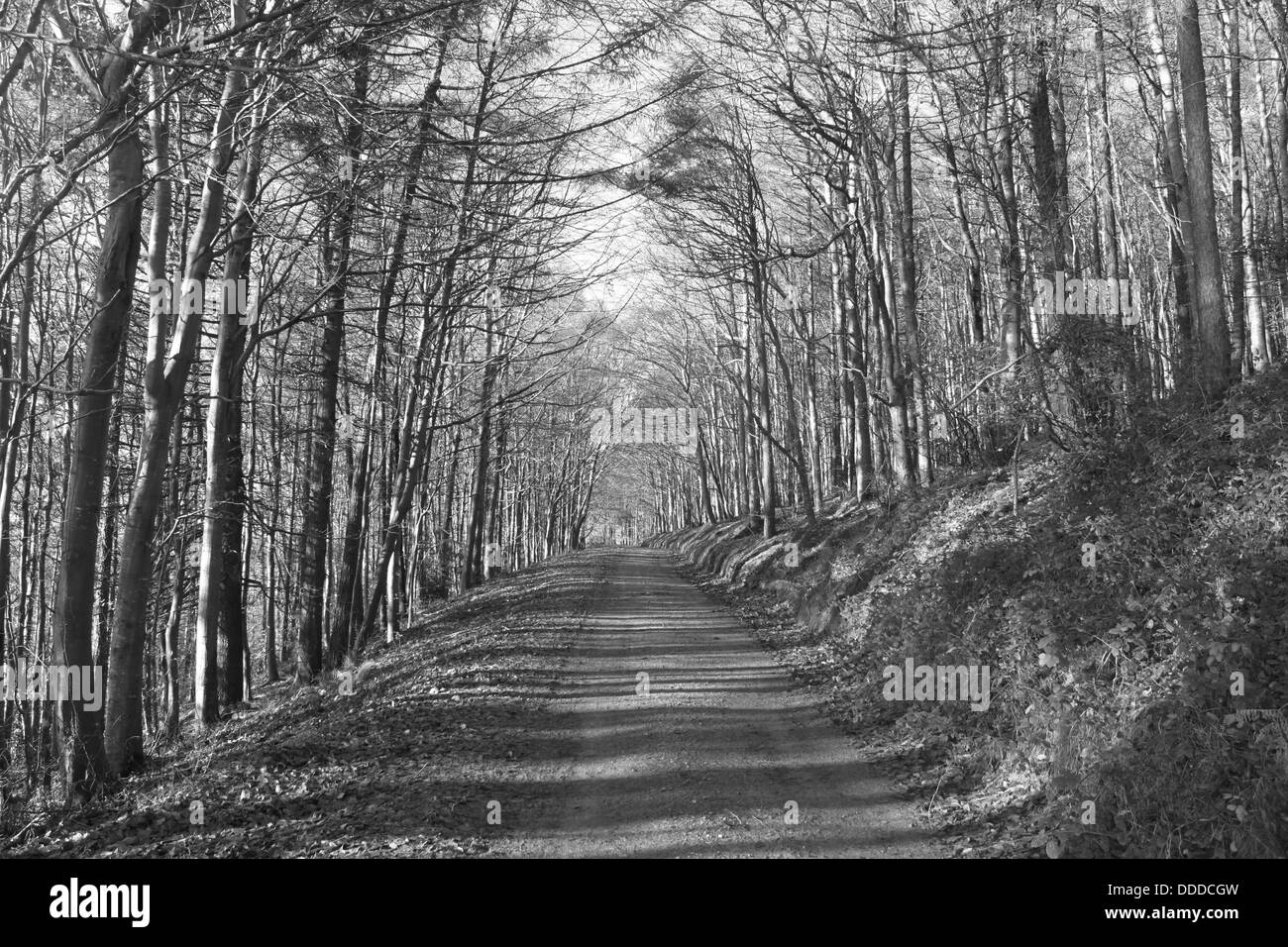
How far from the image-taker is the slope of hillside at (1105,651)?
14.8 feet

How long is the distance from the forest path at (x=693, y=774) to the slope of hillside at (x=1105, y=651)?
50 cm

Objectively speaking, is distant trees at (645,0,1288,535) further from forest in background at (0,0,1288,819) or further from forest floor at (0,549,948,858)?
forest floor at (0,549,948,858)

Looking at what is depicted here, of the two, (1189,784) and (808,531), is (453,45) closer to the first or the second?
(1189,784)

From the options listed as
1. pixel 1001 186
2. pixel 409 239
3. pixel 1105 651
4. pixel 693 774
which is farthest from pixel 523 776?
pixel 1001 186

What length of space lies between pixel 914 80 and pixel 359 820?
526 inches

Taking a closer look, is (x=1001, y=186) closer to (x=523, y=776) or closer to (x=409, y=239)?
(x=409, y=239)

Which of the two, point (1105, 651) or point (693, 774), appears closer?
point (1105, 651)

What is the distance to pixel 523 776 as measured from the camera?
6.57 meters

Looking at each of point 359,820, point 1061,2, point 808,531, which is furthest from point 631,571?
point 359,820

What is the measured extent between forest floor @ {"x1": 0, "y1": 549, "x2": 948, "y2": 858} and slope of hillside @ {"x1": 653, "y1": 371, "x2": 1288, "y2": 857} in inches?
26.6

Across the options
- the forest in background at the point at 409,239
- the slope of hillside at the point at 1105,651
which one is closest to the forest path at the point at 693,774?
the slope of hillside at the point at 1105,651

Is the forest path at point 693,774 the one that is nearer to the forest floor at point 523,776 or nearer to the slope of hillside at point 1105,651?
the forest floor at point 523,776

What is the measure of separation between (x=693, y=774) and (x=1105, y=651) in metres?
3.24
